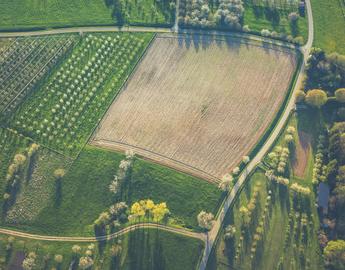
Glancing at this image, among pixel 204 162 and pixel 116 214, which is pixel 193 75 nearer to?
pixel 204 162

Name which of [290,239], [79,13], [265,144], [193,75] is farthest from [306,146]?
[79,13]

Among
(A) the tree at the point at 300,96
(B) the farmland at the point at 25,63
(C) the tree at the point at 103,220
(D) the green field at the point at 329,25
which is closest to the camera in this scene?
(C) the tree at the point at 103,220

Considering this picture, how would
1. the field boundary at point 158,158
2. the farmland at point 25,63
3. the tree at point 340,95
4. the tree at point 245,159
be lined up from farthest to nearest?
the tree at point 340,95, the farmland at point 25,63, the tree at point 245,159, the field boundary at point 158,158

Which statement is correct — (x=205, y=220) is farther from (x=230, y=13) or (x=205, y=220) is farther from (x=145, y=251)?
(x=230, y=13)

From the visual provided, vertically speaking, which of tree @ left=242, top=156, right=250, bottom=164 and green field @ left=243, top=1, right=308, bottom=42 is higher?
green field @ left=243, top=1, right=308, bottom=42

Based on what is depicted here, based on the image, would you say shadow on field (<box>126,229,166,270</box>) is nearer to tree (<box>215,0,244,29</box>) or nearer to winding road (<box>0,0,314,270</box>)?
winding road (<box>0,0,314,270</box>)

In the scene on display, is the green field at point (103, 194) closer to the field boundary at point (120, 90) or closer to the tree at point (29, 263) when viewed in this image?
the field boundary at point (120, 90)

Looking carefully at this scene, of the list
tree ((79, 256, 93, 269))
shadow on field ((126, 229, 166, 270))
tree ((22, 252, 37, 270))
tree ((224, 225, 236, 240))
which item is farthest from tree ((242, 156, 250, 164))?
tree ((22, 252, 37, 270))

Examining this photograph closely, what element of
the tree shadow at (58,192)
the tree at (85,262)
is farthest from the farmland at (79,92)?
the tree at (85,262)
